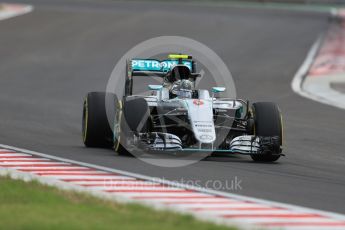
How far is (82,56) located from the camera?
31.0m

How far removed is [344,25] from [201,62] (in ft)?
39.7

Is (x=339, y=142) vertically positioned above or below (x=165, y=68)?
below

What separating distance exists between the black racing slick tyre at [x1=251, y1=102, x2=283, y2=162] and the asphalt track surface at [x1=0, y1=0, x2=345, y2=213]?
0.26m

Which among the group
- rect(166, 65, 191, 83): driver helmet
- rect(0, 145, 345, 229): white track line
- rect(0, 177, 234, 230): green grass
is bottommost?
rect(0, 145, 345, 229): white track line

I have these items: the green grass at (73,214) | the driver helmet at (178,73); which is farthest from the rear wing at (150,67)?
the green grass at (73,214)

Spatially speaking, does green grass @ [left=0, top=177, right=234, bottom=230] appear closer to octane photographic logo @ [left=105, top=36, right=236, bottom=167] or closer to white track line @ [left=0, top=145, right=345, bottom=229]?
white track line @ [left=0, top=145, right=345, bottom=229]

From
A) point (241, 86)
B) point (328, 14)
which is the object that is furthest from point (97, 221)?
point (328, 14)

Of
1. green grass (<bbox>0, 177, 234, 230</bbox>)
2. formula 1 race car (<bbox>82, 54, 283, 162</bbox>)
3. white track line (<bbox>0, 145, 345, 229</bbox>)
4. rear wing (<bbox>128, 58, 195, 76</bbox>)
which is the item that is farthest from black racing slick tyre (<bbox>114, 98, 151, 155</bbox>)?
green grass (<bbox>0, 177, 234, 230</bbox>)

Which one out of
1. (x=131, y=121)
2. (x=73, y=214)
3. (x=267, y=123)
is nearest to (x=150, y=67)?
(x=131, y=121)

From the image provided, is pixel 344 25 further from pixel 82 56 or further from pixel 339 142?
pixel 339 142

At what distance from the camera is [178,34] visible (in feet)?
116

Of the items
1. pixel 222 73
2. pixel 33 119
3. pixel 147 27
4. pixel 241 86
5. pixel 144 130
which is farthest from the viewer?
pixel 147 27

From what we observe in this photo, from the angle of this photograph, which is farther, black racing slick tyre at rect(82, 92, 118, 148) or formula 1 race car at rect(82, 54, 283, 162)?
black racing slick tyre at rect(82, 92, 118, 148)

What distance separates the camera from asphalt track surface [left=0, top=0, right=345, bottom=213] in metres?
12.4
